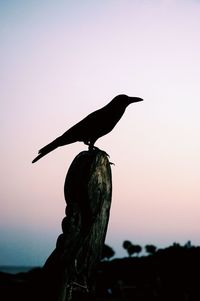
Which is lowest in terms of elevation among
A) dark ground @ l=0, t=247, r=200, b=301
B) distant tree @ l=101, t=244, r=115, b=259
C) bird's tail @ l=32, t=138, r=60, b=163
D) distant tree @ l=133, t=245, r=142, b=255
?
dark ground @ l=0, t=247, r=200, b=301

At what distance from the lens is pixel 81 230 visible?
2857 millimetres

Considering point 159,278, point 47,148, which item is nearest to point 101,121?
point 47,148

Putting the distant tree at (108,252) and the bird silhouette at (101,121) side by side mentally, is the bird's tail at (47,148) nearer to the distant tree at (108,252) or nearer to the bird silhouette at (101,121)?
the bird silhouette at (101,121)

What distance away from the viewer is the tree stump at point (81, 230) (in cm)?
265

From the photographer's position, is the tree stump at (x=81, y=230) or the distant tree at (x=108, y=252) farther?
the distant tree at (x=108, y=252)

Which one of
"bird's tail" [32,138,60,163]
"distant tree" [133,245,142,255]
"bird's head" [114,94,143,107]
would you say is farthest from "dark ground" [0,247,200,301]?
"distant tree" [133,245,142,255]

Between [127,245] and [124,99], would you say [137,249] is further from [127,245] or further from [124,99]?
[124,99]

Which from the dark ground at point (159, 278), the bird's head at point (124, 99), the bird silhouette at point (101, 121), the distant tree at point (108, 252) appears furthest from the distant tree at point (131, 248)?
the bird's head at point (124, 99)

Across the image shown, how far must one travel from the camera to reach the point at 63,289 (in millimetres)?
2648

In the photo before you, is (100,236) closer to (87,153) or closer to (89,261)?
(89,261)

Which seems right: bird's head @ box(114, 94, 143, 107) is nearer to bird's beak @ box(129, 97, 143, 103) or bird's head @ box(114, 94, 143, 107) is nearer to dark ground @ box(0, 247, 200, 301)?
bird's beak @ box(129, 97, 143, 103)

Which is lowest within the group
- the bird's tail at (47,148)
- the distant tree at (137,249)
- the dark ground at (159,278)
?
the dark ground at (159,278)

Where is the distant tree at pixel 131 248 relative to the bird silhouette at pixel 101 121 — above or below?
above

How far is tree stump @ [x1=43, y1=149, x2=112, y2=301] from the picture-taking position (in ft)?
8.70
